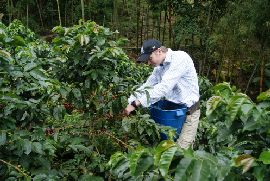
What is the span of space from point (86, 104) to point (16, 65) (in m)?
0.81

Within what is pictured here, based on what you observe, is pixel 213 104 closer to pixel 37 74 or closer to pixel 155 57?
pixel 37 74

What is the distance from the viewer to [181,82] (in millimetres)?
3434

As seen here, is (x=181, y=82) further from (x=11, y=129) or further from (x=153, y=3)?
(x=153, y=3)

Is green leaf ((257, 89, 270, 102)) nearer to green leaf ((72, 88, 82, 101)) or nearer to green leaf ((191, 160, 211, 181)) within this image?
green leaf ((191, 160, 211, 181))

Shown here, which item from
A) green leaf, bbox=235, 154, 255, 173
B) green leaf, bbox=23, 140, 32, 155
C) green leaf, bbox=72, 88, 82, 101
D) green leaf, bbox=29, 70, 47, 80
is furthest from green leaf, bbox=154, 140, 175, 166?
green leaf, bbox=72, 88, 82, 101

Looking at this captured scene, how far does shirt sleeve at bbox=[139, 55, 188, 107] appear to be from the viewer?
313 centimetres

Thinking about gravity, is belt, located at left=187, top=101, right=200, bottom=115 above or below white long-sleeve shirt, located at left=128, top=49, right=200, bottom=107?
below

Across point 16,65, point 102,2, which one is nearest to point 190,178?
point 16,65

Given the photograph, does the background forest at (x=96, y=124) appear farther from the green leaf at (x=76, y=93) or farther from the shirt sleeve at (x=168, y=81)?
the shirt sleeve at (x=168, y=81)

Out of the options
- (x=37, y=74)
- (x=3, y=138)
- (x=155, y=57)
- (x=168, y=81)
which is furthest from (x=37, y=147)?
(x=155, y=57)

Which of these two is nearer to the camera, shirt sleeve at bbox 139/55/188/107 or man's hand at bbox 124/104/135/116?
man's hand at bbox 124/104/135/116

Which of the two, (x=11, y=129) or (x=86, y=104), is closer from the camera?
(x=11, y=129)

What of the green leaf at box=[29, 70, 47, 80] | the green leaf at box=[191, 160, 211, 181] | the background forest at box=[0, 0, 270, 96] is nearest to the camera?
the green leaf at box=[191, 160, 211, 181]

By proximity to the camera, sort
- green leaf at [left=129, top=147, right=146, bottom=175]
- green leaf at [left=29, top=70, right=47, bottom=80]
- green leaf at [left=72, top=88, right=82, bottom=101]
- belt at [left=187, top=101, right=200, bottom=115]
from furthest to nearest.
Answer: belt at [left=187, top=101, right=200, bottom=115], green leaf at [left=72, top=88, right=82, bottom=101], green leaf at [left=29, top=70, right=47, bottom=80], green leaf at [left=129, top=147, right=146, bottom=175]
